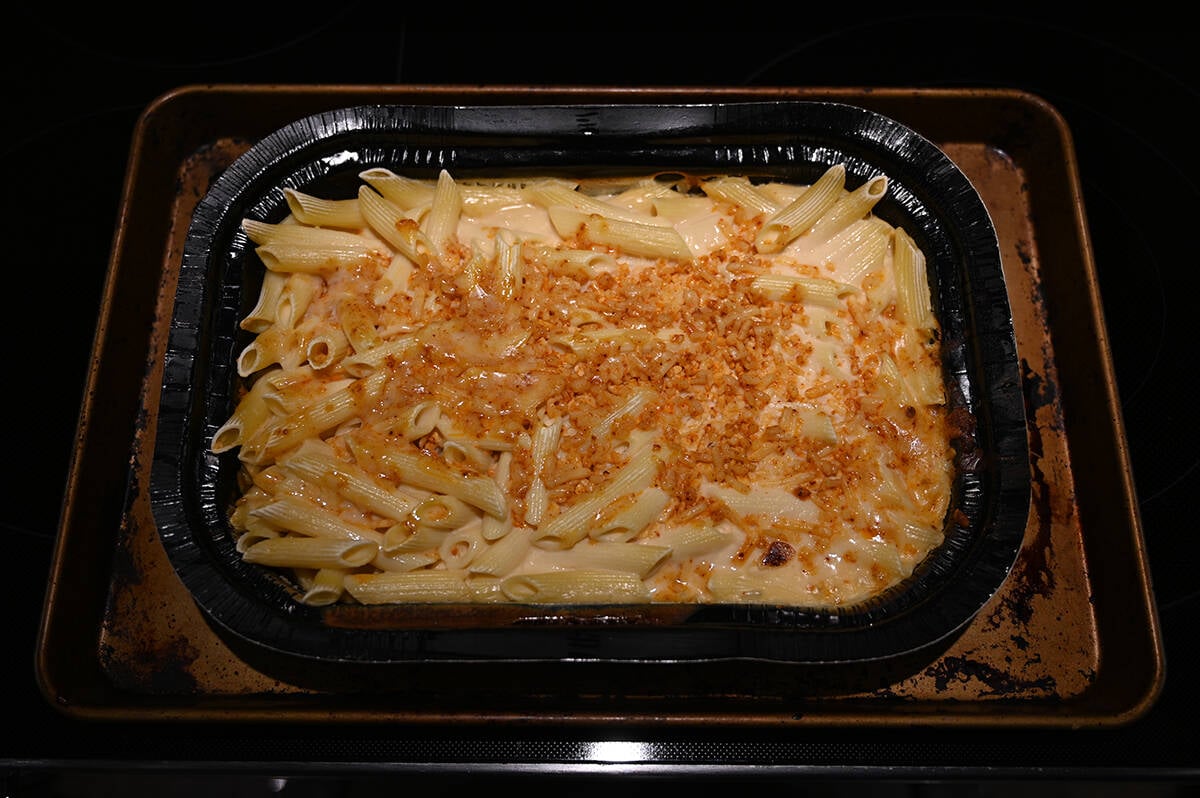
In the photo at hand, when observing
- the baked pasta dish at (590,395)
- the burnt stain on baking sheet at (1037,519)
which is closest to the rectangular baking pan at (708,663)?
the burnt stain on baking sheet at (1037,519)

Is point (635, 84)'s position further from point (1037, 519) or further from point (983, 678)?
point (983, 678)

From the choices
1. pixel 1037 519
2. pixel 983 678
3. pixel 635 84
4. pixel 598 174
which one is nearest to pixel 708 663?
pixel 983 678

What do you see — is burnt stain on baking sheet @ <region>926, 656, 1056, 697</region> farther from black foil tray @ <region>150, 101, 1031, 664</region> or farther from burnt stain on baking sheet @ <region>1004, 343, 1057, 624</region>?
black foil tray @ <region>150, 101, 1031, 664</region>

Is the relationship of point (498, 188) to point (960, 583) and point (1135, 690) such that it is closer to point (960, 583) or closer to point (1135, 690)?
point (960, 583)

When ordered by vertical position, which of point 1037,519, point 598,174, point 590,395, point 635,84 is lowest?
point 1037,519

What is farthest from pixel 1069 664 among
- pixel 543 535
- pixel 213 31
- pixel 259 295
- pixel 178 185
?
pixel 213 31

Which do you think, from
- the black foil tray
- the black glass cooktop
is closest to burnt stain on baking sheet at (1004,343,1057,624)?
the black glass cooktop
